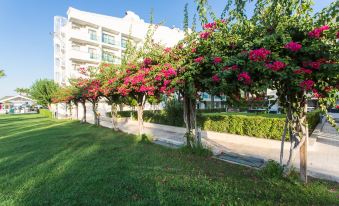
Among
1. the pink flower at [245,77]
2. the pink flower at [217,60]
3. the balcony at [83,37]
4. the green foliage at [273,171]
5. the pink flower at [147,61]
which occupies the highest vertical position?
the balcony at [83,37]

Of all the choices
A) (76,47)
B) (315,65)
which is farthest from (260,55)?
(76,47)

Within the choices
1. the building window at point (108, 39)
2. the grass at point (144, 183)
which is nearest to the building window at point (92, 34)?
the building window at point (108, 39)

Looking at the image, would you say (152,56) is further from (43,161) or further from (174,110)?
(174,110)

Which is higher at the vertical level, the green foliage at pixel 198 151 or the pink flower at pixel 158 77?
the pink flower at pixel 158 77

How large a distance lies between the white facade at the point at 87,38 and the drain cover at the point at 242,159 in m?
20.8

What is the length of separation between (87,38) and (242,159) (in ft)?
98.6

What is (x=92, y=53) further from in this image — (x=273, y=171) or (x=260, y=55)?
(x=273, y=171)

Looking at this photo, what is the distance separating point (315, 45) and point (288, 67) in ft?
1.77

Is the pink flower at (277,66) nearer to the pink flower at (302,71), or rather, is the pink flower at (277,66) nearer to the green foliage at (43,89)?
the pink flower at (302,71)

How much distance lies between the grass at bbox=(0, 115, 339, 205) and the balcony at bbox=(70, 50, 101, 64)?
24.7 metres

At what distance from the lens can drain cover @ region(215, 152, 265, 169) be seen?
5.46 metres

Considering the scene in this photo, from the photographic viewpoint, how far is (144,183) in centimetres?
410

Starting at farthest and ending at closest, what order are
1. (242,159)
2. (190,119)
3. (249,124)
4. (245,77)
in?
(249,124) < (190,119) < (242,159) < (245,77)

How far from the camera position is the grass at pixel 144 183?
344 centimetres
